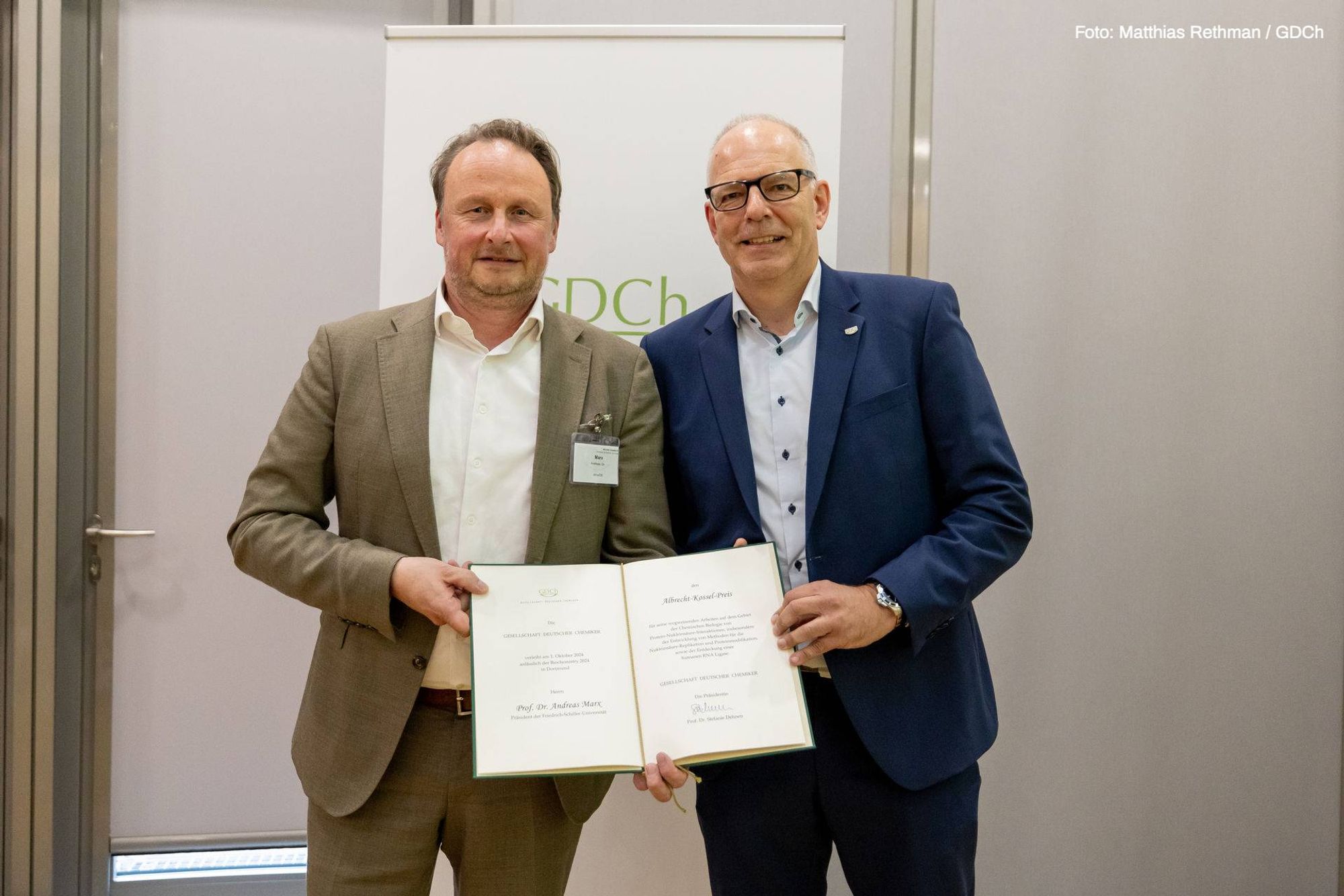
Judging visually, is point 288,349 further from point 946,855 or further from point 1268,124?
point 1268,124

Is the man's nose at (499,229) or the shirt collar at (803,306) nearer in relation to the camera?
the man's nose at (499,229)

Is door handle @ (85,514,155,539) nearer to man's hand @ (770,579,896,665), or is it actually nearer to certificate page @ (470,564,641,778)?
certificate page @ (470,564,641,778)

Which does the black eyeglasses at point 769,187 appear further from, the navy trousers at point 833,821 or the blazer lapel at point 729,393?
the navy trousers at point 833,821

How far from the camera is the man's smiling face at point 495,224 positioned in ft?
5.87

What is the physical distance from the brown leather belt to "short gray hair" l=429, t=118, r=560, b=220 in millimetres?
919

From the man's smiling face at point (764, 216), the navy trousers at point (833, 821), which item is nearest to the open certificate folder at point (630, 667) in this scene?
the navy trousers at point (833, 821)

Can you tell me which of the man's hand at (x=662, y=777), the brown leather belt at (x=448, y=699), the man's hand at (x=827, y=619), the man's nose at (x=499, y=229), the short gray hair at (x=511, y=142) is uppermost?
the short gray hair at (x=511, y=142)

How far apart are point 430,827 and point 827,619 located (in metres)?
0.80

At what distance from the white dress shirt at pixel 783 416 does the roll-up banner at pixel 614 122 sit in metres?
0.47

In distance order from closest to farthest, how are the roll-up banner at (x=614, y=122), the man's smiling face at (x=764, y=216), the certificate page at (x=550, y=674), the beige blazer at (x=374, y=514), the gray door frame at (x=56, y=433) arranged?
the certificate page at (x=550, y=674)
the beige blazer at (x=374, y=514)
the man's smiling face at (x=764, y=216)
the roll-up banner at (x=614, y=122)
the gray door frame at (x=56, y=433)

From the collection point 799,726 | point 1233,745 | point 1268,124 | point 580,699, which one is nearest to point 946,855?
point 799,726

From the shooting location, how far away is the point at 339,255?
126 inches

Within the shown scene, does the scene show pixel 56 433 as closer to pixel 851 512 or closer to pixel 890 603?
pixel 851 512

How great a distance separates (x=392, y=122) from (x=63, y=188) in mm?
1281
